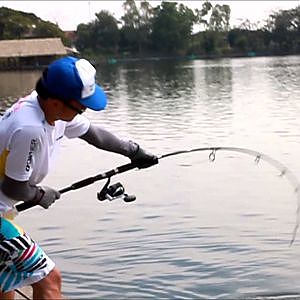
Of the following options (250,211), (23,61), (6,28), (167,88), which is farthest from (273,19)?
(250,211)

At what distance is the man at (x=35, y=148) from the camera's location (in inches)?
162

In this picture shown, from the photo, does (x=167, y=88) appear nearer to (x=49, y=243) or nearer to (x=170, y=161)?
(x=170, y=161)

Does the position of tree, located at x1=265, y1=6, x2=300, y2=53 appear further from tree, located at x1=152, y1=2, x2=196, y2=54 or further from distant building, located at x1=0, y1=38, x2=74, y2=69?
distant building, located at x1=0, y1=38, x2=74, y2=69

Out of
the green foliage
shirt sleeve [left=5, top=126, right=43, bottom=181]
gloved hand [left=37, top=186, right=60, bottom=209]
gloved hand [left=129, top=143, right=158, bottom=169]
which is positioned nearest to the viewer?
shirt sleeve [left=5, top=126, right=43, bottom=181]

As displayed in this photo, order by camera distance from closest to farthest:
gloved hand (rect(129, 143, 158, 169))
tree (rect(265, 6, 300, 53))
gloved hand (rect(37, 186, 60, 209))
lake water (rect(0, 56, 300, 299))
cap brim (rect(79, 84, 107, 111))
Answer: cap brim (rect(79, 84, 107, 111)), gloved hand (rect(37, 186, 60, 209)), gloved hand (rect(129, 143, 158, 169)), lake water (rect(0, 56, 300, 299)), tree (rect(265, 6, 300, 53))

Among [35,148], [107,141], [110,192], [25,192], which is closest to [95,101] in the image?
[35,148]

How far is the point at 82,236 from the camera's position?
9984mm

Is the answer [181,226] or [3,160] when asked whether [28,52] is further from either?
[3,160]

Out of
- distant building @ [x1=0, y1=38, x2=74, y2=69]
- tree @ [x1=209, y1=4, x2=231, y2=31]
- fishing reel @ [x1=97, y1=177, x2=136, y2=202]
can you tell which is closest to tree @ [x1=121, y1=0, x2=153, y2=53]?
tree @ [x1=209, y1=4, x2=231, y2=31]

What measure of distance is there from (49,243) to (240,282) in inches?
115

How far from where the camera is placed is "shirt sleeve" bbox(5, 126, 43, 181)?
160 inches

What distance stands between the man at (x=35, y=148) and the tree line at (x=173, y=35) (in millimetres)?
128828

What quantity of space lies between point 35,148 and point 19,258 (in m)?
0.62

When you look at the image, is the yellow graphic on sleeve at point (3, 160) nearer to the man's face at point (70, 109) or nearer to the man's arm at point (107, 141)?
the man's face at point (70, 109)
